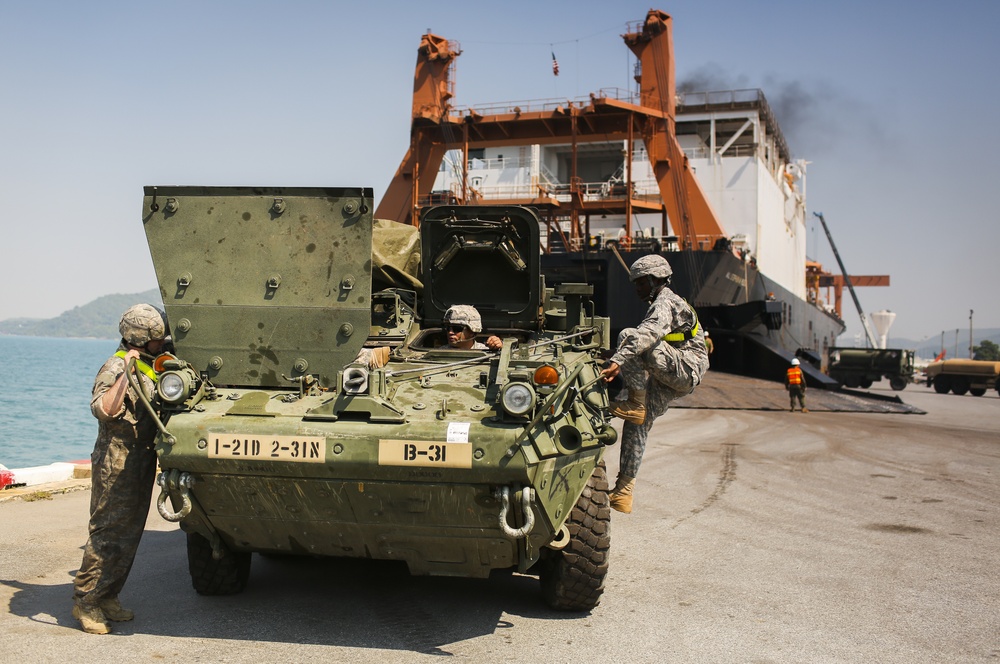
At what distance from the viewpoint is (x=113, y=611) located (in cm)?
540

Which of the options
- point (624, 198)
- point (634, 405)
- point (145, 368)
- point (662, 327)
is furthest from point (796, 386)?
point (145, 368)

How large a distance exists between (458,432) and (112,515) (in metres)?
2.08

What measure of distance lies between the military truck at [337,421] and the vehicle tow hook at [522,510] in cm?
1

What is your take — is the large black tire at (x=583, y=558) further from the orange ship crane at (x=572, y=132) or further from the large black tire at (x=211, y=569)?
the orange ship crane at (x=572, y=132)

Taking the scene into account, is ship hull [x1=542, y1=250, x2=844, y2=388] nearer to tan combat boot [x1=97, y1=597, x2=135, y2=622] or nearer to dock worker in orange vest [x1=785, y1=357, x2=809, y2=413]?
dock worker in orange vest [x1=785, y1=357, x2=809, y2=413]

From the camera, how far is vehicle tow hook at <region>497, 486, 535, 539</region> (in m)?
4.91

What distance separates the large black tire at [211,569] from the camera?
19.3ft

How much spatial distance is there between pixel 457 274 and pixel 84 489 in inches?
197

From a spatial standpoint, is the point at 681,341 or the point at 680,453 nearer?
the point at 681,341

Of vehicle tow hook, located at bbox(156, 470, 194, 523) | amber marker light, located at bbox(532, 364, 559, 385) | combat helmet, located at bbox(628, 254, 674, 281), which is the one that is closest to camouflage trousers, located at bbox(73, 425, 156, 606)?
vehicle tow hook, located at bbox(156, 470, 194, 523)

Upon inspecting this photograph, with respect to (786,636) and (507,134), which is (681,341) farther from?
(507,134)

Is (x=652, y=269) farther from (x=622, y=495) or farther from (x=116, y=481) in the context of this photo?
(x=116, y=481)

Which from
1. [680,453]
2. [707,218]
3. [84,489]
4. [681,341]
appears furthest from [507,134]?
[681,341]

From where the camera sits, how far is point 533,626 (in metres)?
5.56
